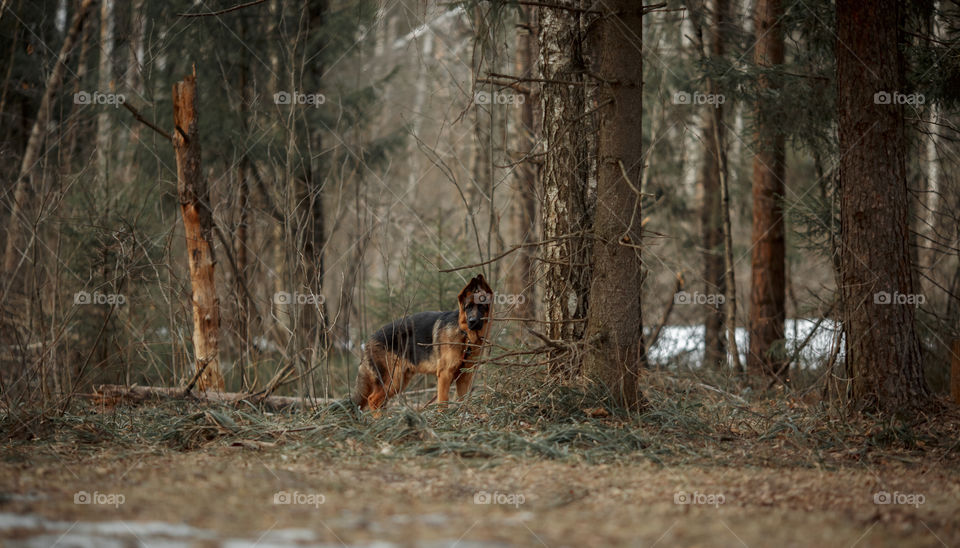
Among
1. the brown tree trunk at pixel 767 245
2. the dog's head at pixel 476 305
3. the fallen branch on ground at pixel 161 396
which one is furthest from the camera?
the brown tree trunk at pixel 767 245

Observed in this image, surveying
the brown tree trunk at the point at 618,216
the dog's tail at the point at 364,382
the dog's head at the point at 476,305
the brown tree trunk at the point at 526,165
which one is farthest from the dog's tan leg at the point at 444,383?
the brown tree trunk at the point at 618,216

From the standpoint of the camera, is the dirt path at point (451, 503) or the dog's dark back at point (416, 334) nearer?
the dirt path at point (451, 503)

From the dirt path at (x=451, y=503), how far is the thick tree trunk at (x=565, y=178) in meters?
2.03

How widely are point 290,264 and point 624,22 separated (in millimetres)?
3400

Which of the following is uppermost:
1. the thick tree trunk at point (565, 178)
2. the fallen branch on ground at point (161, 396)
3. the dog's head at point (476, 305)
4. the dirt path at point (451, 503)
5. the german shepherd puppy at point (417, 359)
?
the thick tree trunk at point (565, 178)

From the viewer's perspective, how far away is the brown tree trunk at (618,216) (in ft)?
21.0

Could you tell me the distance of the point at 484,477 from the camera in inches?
202

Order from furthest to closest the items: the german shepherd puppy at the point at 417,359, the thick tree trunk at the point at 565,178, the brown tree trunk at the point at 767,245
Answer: the brown tree trunk at the point at 767,245 → the german shepherd puppy at the point at 417,359 → the thick tree trunk at the point at 565,178

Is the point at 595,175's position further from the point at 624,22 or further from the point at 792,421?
the point at 792,421

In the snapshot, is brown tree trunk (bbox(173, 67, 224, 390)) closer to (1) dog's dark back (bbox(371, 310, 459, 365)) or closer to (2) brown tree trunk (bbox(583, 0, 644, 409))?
(1) dog's dark back (bbox(371, 310, 459, 365))

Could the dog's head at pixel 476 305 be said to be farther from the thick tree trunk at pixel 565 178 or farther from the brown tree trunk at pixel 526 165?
the brown tree trunk at pixel 526 165

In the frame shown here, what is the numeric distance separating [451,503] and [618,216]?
9.84ft

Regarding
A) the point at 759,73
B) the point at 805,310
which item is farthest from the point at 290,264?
the point at 805,310

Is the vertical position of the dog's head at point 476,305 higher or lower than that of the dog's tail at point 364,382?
higher
